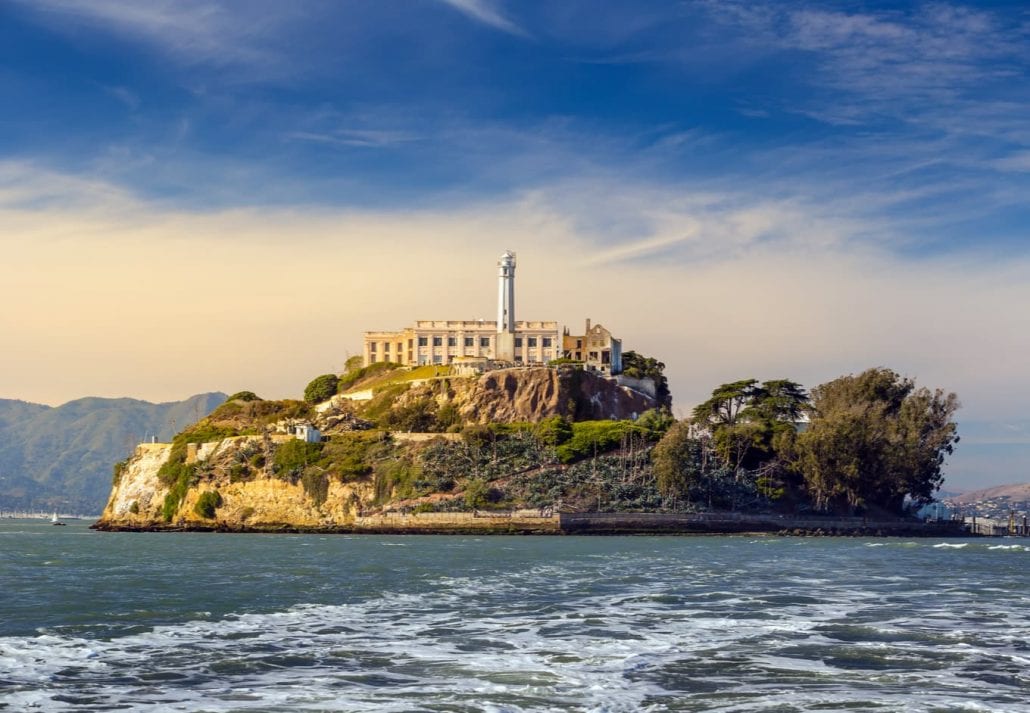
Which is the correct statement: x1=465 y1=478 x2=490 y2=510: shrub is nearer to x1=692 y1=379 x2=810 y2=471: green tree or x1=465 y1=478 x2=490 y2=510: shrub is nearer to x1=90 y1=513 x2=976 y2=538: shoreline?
x1=90 y1=513 x2=976 y2=538: shoreline

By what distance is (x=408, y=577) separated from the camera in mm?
58062

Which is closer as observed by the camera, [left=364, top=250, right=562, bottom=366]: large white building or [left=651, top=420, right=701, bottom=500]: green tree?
[left=651, top=420, right=701, bottom=500]: green tree

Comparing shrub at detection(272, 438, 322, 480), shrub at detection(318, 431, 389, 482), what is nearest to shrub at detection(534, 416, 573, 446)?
shrub at detection(318, 431, 389, 482)

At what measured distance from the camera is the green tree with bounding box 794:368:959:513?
432ft

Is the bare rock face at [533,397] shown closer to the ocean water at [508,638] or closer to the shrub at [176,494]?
the shrub at [176,494]

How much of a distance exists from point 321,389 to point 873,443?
7892cm

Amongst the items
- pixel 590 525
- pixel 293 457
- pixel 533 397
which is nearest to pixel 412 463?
pixel 293 457

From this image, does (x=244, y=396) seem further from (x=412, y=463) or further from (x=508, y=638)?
(x=508, y=638)

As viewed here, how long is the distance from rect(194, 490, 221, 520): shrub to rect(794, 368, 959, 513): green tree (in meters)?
64.2

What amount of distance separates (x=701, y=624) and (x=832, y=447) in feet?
314

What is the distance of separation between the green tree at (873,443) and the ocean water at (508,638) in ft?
218

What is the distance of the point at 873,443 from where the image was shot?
135 metres

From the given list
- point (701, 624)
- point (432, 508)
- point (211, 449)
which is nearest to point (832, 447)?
point (432, 508)

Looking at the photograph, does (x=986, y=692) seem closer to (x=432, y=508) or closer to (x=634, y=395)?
(x=432, y=508)
